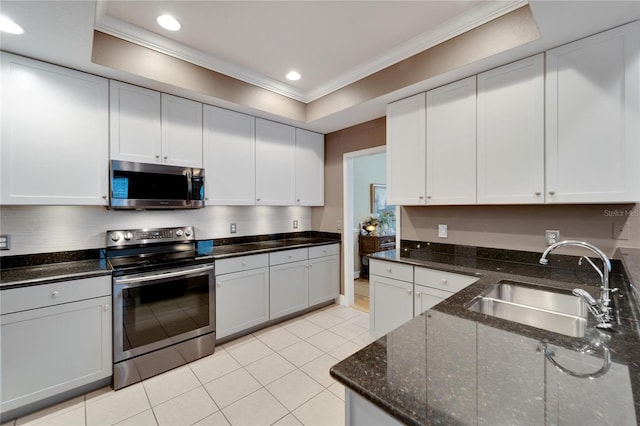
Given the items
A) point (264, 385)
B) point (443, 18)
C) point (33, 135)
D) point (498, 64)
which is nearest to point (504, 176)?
point (498, 64)

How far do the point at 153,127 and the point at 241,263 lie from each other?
5.06ft

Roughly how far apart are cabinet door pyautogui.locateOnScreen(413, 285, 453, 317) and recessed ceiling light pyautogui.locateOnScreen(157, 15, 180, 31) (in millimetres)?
2837

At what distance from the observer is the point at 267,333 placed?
3074 millimetres

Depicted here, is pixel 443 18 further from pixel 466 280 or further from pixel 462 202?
pixel 466 280

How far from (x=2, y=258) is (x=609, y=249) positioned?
444 cm

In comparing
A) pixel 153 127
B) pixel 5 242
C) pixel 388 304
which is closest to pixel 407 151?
pixel 388 304

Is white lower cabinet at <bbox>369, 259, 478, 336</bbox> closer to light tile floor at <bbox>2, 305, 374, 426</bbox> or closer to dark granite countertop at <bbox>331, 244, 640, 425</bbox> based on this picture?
light tile floor at <bbox>2, 305, 374, 426</bbox>

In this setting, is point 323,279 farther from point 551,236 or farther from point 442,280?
point 551,236

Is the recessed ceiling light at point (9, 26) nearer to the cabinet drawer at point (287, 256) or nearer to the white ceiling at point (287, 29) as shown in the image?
the white ceiling at point (287, 29)

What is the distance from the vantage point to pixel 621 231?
188 cm

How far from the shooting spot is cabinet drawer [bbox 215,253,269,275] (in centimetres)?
273

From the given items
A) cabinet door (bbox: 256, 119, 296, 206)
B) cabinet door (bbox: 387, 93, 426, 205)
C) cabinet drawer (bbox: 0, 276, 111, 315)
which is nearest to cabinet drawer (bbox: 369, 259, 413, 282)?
cabinet door (bbox: 387, 93, 426, 205)

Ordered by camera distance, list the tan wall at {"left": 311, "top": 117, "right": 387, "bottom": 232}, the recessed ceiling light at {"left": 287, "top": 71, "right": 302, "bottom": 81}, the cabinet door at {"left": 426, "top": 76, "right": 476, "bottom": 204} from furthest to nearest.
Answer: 1. the tan wall at {"left": 311, "top": 117, "right": 387, "bottom": 232}
2. the recessed ceiling light at {"left": 287, "top": 71, "right": 302, "bottom": 81}
3. the cabinet door at {"left": 426, "top": 76, "right": 476, "bottom": 204}

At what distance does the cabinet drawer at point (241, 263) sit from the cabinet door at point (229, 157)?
2.11 feet
